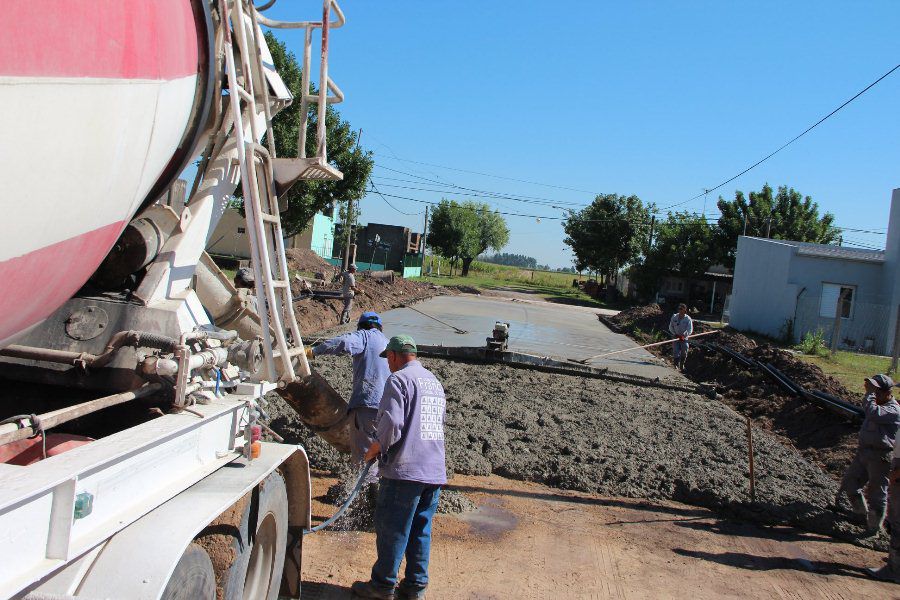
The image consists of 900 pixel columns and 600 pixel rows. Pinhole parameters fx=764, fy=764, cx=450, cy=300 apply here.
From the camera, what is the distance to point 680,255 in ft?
162

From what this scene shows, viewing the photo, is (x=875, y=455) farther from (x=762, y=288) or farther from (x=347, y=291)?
(x=762, y=288)

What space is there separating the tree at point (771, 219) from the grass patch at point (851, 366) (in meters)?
26.9

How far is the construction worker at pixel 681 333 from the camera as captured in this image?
65.2 feet

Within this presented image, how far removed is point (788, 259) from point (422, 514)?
26.1 meters

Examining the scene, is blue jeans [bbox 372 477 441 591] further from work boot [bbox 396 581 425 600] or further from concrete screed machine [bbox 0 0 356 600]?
concrete screed machine [bbox 0 0 356 600]

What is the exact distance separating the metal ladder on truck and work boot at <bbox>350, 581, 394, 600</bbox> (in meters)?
1.43

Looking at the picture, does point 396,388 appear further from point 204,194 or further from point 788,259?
point 788,259

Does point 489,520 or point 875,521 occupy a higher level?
point 875,521

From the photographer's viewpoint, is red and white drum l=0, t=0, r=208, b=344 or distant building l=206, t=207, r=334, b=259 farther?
distant building l=206, t=207, r=334, b=259

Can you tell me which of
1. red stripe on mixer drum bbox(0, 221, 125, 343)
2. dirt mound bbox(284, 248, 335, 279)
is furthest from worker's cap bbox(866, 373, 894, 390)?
dirt mound bbox(284, 248, 335, 279)

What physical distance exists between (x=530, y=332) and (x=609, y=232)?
126ft

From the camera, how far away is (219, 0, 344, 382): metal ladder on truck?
3717mm

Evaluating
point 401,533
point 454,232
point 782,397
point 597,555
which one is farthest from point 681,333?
point 454,232

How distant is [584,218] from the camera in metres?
63.3
